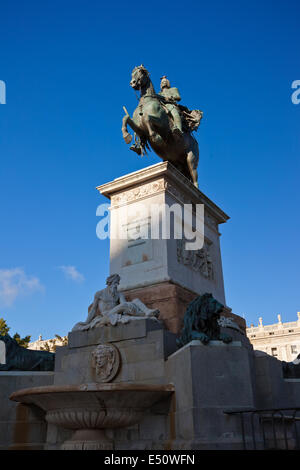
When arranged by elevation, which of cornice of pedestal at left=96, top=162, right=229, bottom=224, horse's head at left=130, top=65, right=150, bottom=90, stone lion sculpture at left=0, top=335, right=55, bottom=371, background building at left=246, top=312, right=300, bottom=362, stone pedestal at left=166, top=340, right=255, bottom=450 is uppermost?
background building at left=246, top=312, right=300, bottom=362

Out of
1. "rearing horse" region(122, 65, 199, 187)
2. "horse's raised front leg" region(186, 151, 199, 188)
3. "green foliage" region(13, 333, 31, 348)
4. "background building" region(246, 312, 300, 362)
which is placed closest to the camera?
"rearing horse" region(122, 65, 199, 187)

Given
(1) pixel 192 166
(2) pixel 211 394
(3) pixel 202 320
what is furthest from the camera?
(1) pixel 192 166

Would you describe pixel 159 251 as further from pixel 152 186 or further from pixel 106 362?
pixel 106 362

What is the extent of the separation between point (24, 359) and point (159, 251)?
4.13 m

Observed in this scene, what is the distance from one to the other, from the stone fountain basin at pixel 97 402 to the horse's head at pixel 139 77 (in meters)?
9.64

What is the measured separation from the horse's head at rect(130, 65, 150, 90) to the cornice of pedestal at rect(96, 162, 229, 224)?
3.35 m

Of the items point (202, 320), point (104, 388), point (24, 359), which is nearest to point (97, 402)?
point (104, 388)

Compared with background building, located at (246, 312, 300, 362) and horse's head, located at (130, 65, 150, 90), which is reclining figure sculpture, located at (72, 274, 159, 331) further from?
background building, located at (246, 312, 300, 362)

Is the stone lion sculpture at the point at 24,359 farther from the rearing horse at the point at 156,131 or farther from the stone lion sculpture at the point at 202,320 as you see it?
the rearing horse at the point at 156,131

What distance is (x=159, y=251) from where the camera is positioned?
11.0 m

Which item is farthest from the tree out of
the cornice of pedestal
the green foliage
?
the cornice of pedestal

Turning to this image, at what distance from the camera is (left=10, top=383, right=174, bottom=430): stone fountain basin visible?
24.1 feet

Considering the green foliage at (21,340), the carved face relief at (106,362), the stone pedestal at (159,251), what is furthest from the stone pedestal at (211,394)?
the green foliage at (21,340)
